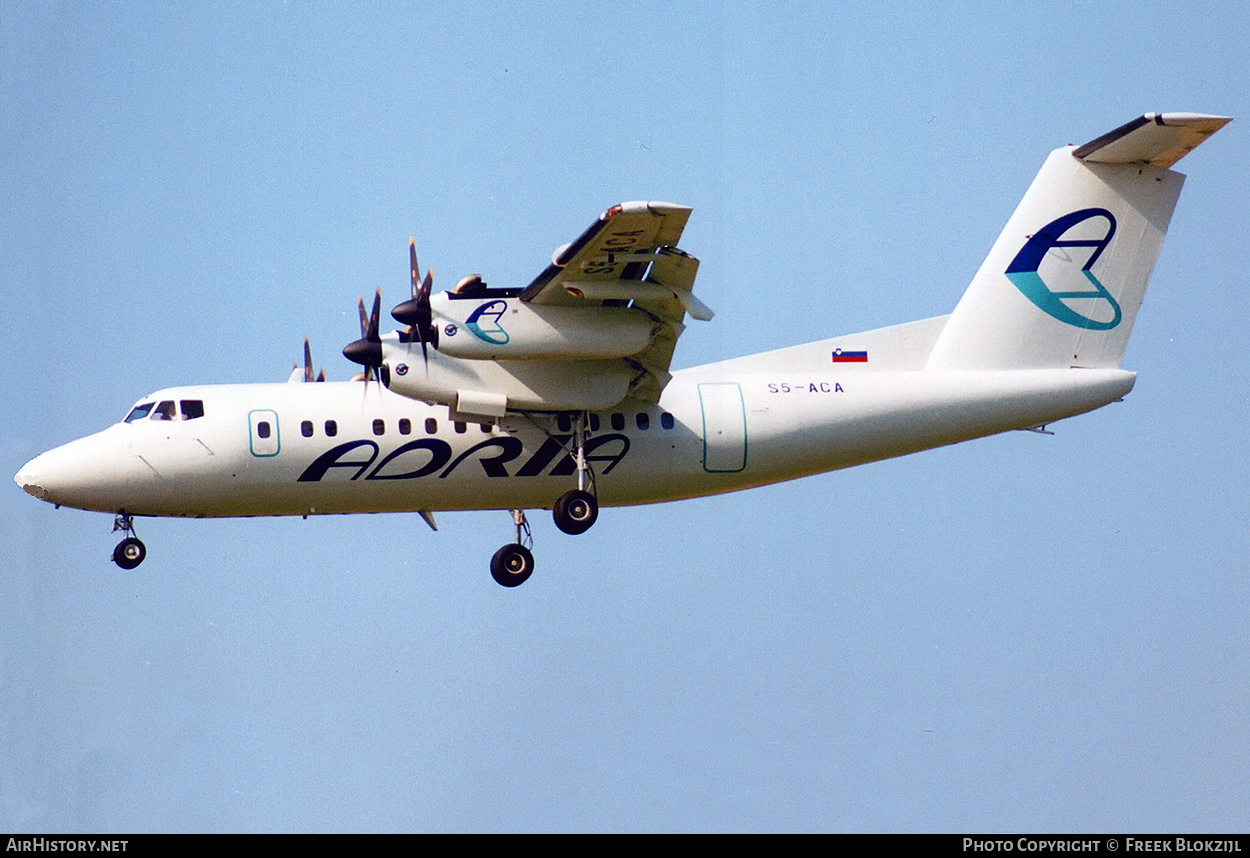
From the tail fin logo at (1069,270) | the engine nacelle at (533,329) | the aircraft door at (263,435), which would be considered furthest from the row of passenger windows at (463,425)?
the tail fin logo at (1069,270)

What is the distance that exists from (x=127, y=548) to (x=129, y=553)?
76 millimetres

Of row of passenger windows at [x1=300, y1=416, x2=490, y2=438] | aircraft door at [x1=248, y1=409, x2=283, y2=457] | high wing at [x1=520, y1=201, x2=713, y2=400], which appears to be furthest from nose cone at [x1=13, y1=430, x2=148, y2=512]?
high wing at [x1=520, y1=201, x2=713, y2=400]

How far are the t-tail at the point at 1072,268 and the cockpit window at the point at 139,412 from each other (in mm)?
11155

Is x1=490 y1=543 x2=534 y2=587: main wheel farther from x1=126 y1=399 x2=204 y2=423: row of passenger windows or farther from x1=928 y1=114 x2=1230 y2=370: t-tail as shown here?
x1=928 y1=114 x2=1230 y2=370: t-tail

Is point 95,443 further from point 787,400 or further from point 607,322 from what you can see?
point 787,400

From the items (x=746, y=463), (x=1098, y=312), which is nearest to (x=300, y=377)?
(x=746, y=463)

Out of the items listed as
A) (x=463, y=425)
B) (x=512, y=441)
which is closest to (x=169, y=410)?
(x=463, y=425)

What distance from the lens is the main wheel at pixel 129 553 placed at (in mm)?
23688

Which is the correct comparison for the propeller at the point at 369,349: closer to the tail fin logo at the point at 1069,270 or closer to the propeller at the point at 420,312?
the propeller at the point at 420,312

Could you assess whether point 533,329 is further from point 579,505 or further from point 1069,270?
point 1069,270

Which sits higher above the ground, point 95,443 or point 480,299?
point 480,299

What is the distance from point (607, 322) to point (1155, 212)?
8.69m

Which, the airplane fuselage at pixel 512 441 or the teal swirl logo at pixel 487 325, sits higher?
the teal swirl logo at pixel 487 325

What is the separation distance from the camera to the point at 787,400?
79.2 feet
